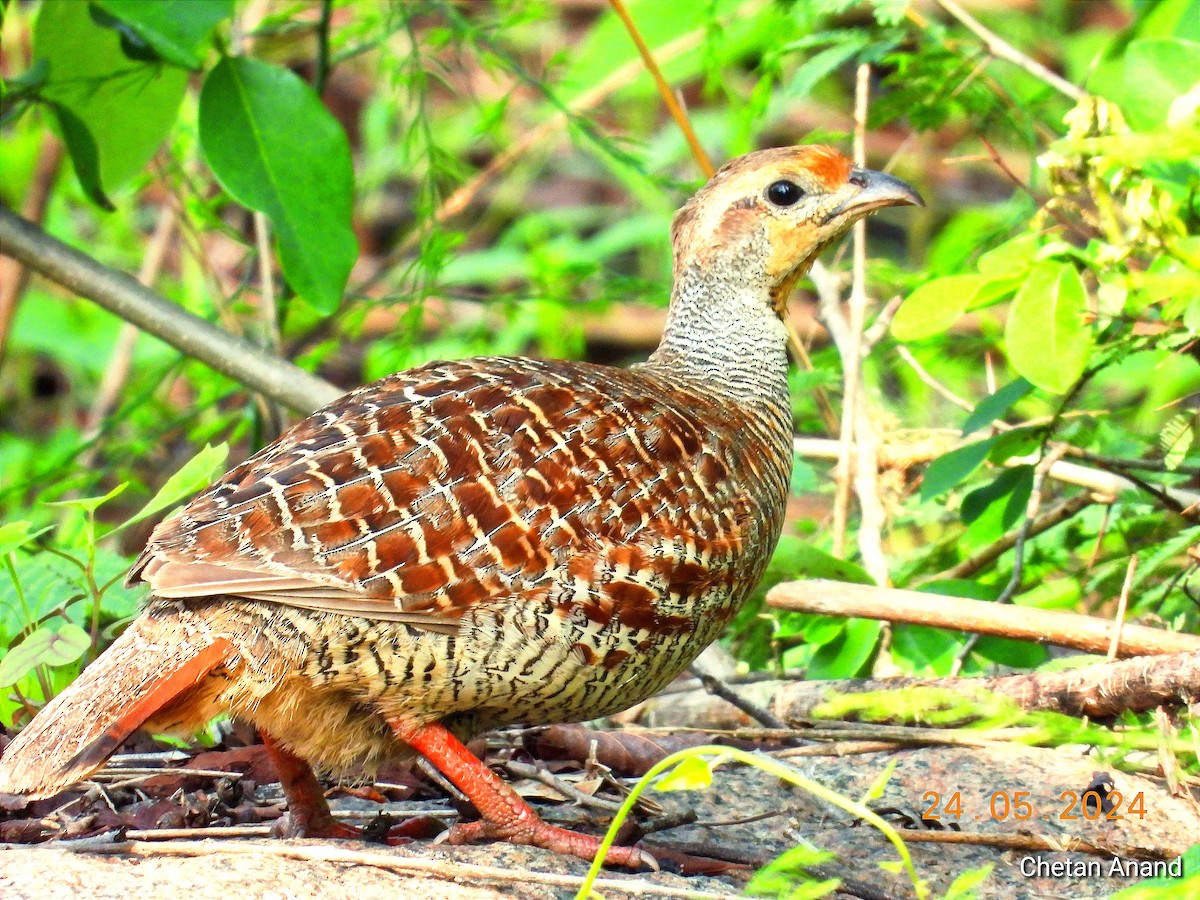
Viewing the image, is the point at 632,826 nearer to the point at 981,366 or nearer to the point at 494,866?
the point at 494,866

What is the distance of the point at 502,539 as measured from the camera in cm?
308

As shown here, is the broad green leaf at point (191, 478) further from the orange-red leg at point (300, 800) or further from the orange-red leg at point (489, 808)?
the orange-red leg at point (489, 808)

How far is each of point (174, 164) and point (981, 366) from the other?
3.67 metres

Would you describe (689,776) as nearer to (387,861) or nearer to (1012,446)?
(387,861)

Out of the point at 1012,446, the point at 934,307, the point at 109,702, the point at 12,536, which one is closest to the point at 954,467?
the point at 1012,446

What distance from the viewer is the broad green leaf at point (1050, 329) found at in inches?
129

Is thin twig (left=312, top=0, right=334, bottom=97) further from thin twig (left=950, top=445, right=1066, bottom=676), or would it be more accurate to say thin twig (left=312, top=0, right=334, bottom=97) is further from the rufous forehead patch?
thin twig (left=950, top=445, right=1066, bottom=676)

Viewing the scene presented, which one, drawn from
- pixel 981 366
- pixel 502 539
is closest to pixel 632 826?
pixel 502 539

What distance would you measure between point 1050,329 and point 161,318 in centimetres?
265

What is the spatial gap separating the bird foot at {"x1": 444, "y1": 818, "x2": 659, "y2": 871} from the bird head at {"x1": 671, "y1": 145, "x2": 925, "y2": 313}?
5.62 feet

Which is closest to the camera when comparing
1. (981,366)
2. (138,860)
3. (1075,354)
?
(138,860)

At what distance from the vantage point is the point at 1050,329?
129 inches

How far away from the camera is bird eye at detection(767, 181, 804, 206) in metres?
4.04

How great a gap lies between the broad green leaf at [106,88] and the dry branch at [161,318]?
273 millimetres
